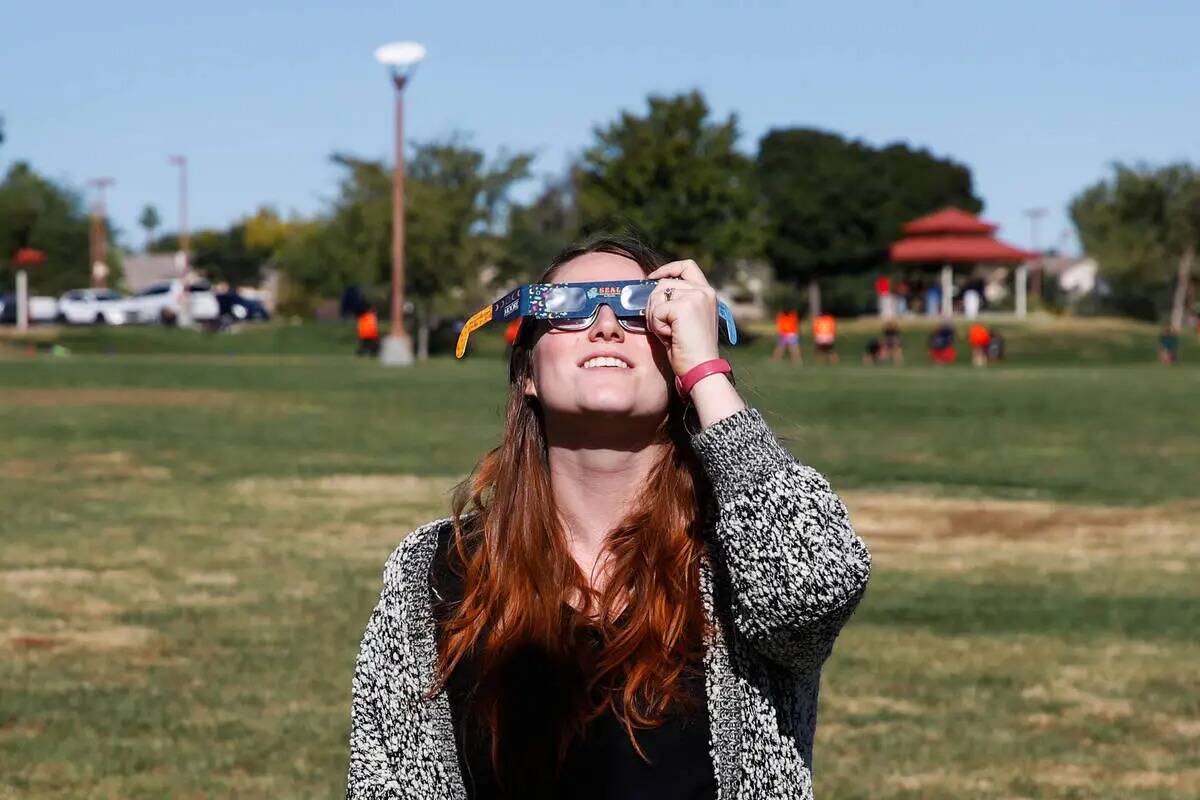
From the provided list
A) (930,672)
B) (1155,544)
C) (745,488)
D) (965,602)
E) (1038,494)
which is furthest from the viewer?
(1038,494)

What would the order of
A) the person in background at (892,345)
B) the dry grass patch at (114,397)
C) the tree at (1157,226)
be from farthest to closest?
1. the tree at (1157,226)
2. the person in background at (892,345)
3. the dry grass patch at (114,397)

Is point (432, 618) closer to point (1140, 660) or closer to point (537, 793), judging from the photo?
point (537, 793)

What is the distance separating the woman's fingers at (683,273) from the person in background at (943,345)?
5349cm

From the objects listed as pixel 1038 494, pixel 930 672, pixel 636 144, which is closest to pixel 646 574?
pixel 930 672

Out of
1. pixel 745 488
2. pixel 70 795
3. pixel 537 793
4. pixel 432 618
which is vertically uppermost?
pixel 745 488

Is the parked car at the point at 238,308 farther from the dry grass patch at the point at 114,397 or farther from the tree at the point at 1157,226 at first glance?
the dry grass patch at the point at 114,397

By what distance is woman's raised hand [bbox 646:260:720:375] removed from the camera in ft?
9.71

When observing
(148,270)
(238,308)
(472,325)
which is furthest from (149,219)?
(472,325)

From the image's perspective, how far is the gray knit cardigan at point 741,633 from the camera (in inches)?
109

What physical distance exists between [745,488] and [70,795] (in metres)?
4.37

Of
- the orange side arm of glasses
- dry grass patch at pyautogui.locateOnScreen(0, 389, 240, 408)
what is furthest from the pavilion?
the orange side arm of glasses

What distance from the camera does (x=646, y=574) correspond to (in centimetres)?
308

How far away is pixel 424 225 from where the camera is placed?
2319 inches

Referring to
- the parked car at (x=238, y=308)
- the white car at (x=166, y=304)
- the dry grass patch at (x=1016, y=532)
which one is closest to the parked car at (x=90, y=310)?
the white car at (x=166, y=304)
